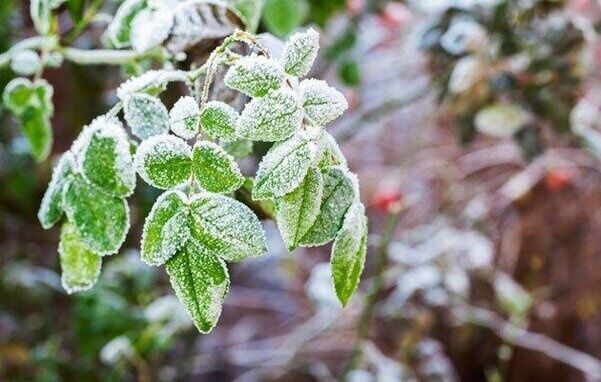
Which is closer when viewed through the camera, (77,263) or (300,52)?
(300,52)

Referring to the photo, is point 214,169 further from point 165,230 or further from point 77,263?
point 77,263

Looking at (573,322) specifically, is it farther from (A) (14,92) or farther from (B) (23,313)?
(A) (14,92)

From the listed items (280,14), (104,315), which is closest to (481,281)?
(104,315)

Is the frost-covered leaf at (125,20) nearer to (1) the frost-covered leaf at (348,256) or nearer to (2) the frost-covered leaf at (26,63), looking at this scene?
(2) the frost-covered leaf at (26,63)

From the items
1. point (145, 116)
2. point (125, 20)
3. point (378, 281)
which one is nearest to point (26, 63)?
point (125, 20)

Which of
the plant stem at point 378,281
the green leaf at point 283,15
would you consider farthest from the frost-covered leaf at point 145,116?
the plant stem at point 378,281

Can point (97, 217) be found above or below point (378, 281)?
above
